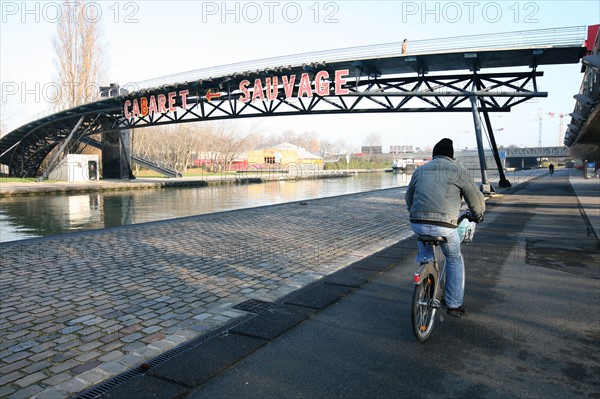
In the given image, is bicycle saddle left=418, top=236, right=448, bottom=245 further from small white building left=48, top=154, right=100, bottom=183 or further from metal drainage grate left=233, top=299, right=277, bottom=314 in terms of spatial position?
small white building left=48, top=154, right=100, bottom=183

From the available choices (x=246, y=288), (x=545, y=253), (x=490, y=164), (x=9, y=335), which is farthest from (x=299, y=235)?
(x=490, y=164)

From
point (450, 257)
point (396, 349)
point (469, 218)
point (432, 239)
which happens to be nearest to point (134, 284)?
point (396, 349)

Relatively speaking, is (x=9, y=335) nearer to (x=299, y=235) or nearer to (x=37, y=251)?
(x=37, y=251)

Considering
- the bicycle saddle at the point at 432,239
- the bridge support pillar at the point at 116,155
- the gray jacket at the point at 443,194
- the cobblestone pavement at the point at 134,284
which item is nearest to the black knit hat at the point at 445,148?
the gray jacket at the point at 443,194

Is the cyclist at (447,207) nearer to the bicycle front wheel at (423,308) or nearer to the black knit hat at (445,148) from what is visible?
the black knit hat at (445,148)

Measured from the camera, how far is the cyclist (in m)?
4.07

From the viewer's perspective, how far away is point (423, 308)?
4.06m

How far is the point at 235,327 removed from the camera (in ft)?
14.2

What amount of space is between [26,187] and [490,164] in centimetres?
8679

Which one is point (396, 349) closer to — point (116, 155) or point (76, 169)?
point (76, 169)

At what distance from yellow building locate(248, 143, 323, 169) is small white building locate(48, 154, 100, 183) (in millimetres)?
53046

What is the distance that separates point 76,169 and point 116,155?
4.12 meters

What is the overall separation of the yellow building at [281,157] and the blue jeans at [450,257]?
8503 cm

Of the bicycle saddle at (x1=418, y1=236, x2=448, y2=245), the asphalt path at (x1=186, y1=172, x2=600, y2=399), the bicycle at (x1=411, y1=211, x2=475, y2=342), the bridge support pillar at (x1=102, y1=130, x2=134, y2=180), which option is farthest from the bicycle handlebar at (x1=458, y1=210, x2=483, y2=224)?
the bridge support pillar at (x1=102, y1=130, x2=134, y2=180)
